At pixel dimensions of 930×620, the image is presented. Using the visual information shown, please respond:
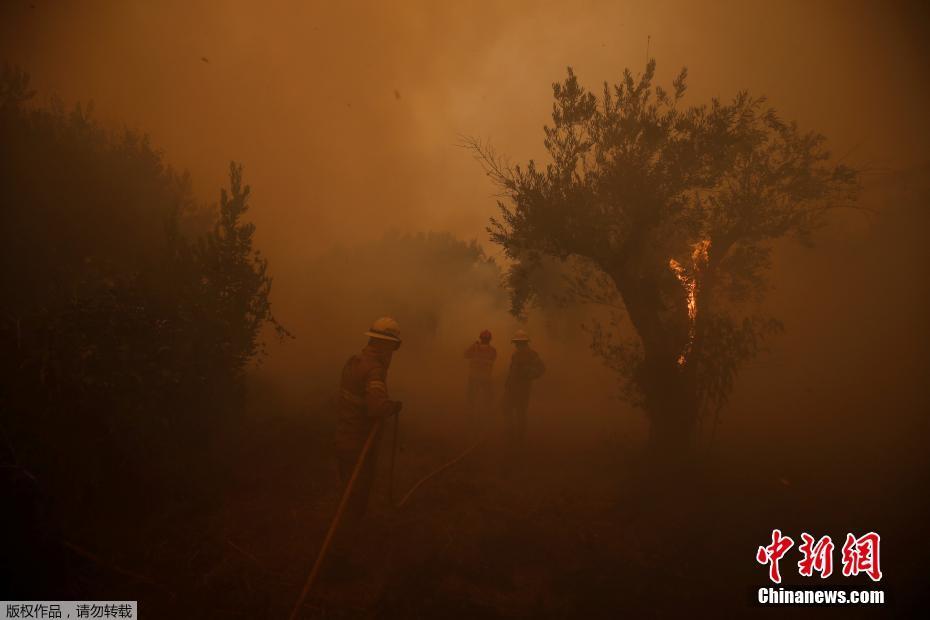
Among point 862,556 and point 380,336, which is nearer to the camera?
point 862,556

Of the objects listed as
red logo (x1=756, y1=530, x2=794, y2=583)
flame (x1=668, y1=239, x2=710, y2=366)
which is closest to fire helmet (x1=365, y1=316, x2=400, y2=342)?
red logo (x1=756, y1=530, x2=794, y2=583)

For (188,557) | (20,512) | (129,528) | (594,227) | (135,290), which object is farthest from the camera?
(594,227)

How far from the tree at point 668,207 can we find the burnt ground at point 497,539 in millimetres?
1751

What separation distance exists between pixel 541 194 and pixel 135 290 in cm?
682

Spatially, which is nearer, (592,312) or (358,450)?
(358,450)

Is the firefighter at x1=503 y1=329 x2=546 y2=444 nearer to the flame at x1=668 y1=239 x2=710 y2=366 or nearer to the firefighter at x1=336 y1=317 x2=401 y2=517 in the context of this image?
the flame at x1=668 y1=239 x2=710 y2=366

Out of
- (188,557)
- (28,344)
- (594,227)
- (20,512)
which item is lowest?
(188,557)

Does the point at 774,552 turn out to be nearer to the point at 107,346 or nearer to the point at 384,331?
the point at 384,331

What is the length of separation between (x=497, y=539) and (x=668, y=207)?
Result: 631 cm

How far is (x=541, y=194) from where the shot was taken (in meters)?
8.43

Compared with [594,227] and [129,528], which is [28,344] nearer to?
[129,528]

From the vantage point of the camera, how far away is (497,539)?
18.8ft

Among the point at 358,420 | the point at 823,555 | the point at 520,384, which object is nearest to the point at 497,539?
the point at 358,420

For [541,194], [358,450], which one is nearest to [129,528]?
[358,450]
